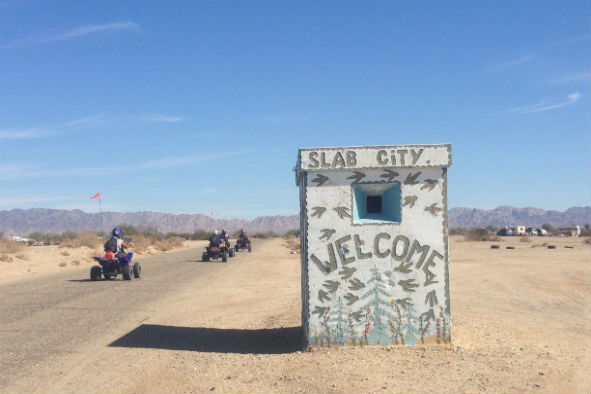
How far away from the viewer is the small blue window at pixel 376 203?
8.12m

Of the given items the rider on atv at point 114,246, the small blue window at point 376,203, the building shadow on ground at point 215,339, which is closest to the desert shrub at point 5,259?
the rider on atv at point 114,246

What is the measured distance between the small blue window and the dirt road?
5.84 feet

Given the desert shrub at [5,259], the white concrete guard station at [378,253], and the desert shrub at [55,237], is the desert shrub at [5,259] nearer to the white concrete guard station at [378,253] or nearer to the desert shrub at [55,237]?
the white concrete guard station at [378,253]

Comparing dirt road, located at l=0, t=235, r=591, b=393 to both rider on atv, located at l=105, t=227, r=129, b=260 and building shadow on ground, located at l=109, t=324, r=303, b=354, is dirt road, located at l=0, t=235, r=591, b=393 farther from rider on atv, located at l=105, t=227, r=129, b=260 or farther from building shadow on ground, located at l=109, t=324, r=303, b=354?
rider on atv, located at l=105, t=227, r=129, b=260

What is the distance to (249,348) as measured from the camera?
889cm

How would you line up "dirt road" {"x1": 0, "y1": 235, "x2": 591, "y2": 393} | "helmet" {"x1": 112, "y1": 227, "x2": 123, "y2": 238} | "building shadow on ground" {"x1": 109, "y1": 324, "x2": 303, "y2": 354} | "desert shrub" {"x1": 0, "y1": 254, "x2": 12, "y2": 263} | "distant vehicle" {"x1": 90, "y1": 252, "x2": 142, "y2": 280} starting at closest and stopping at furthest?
"dirt road" {"x1": 0, "y1": 235, "x2": 591, "y2": 393} → "building shadow on ground" {"x1": 109, "y1": 324, "x2": 303, "y2": 354} → "helmet" {"x1": 112, "y1": 227, "x2": 123, "y2": 238} → "distant vehicle" {"x1": 90, "y1": 252, "x2": 142, "y2": 280} → "desert shrub" {"x1": 0, "y1": 254, "x2": 12, "y2": 263}

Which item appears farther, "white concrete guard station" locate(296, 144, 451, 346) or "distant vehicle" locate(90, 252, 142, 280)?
"distant vehicle" locate(90, 252, 142, 280)

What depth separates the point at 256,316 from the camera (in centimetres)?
1205

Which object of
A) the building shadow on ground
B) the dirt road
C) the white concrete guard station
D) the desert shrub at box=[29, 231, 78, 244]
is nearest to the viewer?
the dirt road

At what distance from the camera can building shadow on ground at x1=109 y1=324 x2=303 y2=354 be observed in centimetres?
883

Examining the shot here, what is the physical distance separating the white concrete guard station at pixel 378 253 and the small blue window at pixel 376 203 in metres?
0.05

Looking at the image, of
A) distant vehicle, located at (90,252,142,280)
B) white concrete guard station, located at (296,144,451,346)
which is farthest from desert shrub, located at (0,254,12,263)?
white concrete guard station, located at (296,144,451,346)

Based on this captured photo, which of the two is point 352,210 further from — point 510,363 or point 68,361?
point 68,361

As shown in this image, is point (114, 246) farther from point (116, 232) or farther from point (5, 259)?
point (5, 259)
